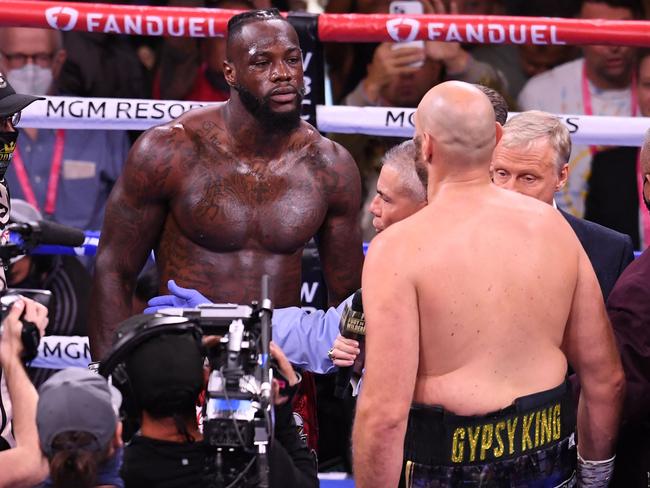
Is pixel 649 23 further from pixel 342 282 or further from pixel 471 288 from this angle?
pixel 471 288

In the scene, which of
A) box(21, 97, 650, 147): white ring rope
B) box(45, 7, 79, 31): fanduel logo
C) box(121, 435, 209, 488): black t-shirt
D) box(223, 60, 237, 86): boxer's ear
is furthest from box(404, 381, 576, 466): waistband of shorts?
box(45, 7, 79, 31): fanduel logo

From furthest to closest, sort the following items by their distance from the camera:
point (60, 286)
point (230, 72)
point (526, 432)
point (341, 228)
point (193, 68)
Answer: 1. point (193, 68)
2. point (60, 286)
3. point (341, 228)
4. point (230, 72)
5. point (526, 432)

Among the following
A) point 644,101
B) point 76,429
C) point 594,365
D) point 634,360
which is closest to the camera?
point 76,429

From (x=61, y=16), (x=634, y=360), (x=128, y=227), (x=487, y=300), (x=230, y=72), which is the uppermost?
(x=61, y=16)

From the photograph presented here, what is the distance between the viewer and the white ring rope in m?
4.07

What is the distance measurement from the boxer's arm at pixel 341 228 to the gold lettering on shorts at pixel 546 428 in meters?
1.12

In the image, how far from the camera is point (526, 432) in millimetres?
2760

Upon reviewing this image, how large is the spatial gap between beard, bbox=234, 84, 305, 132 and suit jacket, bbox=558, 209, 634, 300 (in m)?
0.86

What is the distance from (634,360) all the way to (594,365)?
17 centimetres

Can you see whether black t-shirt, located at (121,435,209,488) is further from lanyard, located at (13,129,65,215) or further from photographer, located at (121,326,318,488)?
lanyard, located at (13,129,65,215)

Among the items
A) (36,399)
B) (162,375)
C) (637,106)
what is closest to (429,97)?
(162,375)

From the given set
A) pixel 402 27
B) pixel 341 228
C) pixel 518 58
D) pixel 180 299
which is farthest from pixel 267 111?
pixel 518 58

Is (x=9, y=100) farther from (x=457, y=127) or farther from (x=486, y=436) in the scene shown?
(x=486, y=436)

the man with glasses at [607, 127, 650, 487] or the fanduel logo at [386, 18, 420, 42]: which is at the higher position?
the fanduel logo at [386, 18, 420, 42]
